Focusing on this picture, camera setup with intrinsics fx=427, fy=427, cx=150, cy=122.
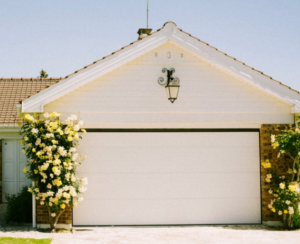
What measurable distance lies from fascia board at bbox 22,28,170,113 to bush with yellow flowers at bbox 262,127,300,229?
3.55m

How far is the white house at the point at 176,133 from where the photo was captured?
10031 millimetres

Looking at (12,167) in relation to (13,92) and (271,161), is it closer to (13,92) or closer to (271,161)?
(13,92)

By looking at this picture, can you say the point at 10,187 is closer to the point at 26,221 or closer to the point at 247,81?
the point at 26,221

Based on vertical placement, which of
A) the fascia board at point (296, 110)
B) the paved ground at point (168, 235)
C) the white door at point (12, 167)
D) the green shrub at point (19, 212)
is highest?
the fascia board at point (296, 110)

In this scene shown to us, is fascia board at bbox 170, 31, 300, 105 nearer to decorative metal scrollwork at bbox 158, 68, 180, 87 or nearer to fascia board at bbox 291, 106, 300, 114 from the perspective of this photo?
fascia board at bbox 291, 106, 300, 114

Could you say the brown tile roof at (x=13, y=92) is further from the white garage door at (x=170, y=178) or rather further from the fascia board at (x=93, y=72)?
the white garage door at (x=170, y=178)

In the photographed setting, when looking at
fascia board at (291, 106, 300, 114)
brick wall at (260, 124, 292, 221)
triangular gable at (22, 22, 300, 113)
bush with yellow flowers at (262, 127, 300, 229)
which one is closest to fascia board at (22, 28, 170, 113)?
triangular gable at (22, 22, 300, 113)

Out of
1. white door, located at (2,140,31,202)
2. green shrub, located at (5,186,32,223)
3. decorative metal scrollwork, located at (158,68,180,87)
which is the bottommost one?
green shrub, located at (5,186,32,223)

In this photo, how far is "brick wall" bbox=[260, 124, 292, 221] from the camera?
1016cm

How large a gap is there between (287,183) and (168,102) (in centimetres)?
337

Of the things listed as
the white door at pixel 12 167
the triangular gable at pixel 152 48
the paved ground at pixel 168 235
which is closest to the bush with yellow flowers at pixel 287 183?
the paved ground at pixel 168 235

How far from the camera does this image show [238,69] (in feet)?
33.2

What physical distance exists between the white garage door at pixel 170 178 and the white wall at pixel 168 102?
1.19 ft

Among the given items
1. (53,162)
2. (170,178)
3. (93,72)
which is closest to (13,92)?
(93,72)
